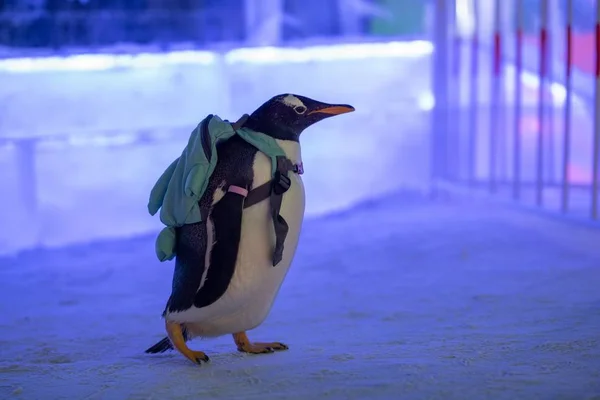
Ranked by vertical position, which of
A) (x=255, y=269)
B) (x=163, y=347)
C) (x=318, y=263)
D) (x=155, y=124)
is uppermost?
(x=155, y=124)

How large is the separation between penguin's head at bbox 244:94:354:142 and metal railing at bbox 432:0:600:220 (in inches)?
78.6

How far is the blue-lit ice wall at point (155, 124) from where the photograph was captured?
4625mm

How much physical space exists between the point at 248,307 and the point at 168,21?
3.85 meters

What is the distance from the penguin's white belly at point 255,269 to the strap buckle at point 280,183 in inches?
0.7

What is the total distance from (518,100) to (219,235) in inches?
108

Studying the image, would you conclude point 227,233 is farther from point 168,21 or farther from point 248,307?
point 168,21

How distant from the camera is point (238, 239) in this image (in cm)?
189

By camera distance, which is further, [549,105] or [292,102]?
[549,105]

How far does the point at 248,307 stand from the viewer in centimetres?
199

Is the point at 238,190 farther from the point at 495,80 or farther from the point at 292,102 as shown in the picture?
the point at 495,80

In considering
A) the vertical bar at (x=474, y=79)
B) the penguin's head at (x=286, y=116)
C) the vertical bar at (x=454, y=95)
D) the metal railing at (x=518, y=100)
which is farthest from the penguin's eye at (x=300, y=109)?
the vertical bar at (x=454, y=95)

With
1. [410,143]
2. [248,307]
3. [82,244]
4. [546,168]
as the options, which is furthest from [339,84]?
[248,307]

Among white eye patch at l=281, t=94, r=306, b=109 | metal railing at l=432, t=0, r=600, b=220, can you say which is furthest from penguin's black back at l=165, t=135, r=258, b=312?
metal railing at l=432, t=0, r=600, b=220

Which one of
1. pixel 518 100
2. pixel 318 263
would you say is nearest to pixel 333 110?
pixel 318 263
